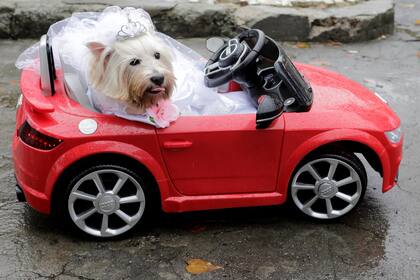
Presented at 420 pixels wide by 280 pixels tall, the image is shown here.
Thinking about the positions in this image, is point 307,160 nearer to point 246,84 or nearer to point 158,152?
point 246,84

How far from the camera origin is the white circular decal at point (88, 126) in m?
3.36

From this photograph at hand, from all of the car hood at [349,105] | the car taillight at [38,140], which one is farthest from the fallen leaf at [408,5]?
the car taillight at [38,140]

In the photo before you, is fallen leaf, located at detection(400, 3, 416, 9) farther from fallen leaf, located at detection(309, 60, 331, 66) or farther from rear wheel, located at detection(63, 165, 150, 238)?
rear wheel, located at detection(63, 165, 150, 238)

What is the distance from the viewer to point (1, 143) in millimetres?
4738

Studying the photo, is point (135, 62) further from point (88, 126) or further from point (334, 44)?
point (334, 44)

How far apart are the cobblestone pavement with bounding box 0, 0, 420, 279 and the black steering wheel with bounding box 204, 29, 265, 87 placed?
0.89 meters

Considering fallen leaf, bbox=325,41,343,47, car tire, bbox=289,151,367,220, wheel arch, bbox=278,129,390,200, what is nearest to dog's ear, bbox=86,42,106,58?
wheel arch, bbox=278,129,390,200

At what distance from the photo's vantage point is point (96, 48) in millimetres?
3232

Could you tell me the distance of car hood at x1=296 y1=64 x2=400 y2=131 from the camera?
367cm

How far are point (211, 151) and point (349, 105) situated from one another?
93 centimetres

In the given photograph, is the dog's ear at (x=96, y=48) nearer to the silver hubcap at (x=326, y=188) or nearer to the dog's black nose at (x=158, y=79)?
the dog's black nose at (x=158, y=79)

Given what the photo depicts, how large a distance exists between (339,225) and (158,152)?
4.12 feet

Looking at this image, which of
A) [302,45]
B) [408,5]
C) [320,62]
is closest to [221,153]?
[320,62]

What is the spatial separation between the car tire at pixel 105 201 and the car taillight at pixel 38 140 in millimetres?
228
